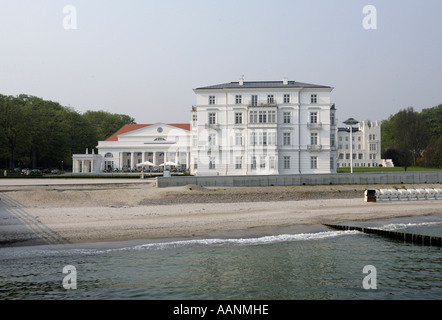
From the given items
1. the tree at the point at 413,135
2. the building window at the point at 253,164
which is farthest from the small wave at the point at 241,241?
the tree at the point at 413,135

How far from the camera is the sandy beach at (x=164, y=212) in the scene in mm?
17906

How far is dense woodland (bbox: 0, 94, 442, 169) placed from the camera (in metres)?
70.6

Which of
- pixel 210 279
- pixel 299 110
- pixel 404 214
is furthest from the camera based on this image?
pixel 299 110

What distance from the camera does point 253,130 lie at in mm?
52500

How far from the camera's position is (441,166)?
224ft

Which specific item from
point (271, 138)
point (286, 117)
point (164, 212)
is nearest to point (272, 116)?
point (286, 117)

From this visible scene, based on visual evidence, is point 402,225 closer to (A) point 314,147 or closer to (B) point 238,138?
(A) point 314,147

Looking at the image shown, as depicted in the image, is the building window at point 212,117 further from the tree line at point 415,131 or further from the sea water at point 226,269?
the tree line at point 415,131

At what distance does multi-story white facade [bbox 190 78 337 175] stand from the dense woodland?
2228cm

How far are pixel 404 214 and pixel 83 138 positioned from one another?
83792 millimetres

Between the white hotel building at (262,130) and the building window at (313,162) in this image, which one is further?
the building window at (313,162)
